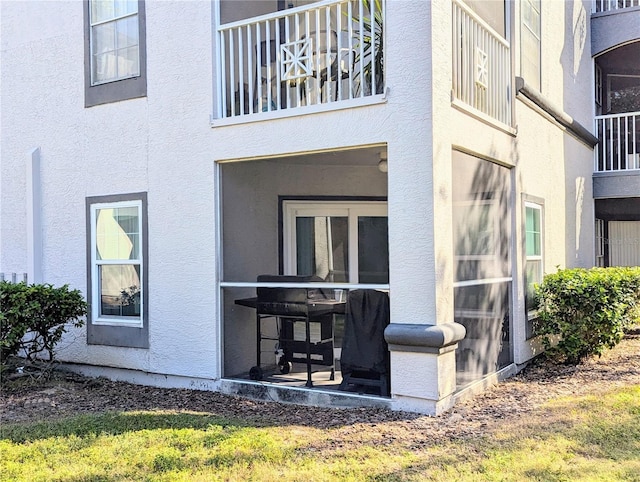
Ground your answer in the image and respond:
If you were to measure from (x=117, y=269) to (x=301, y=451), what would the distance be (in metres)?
4.05

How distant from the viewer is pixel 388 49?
6.23 meters

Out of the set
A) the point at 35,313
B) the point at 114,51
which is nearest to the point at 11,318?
the point at 35,313

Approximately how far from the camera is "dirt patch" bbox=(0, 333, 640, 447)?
5.70 m

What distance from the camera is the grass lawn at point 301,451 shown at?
4.64m

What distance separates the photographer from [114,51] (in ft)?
27.2

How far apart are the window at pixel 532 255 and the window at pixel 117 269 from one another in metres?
4.86

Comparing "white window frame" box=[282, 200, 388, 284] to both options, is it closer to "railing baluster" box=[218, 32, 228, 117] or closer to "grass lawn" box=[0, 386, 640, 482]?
"railing baluster" box=[218, 32, 228, 117]

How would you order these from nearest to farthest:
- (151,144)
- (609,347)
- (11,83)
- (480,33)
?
(480,33)
(151,144)
(609,347)
(11,83)

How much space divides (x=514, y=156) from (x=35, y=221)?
20.7ft

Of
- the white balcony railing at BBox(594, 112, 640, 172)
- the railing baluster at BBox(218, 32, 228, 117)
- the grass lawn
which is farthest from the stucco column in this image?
the white balcony railing at BBox(594, 112, 640, 172)

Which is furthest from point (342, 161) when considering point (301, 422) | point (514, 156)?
point (301, 422)

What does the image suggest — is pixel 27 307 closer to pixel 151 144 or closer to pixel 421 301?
pixel 151 144

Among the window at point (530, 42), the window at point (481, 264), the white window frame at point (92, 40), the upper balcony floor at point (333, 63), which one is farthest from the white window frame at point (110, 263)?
the window at point (530, 42)

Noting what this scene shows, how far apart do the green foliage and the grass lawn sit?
1.69 metres
